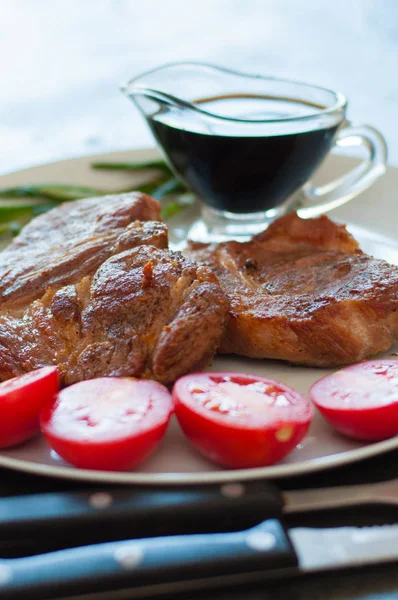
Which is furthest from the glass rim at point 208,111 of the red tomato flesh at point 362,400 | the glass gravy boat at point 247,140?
the red tomato flesh at point 362,400

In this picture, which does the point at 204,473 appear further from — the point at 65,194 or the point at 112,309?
the point at 65,194

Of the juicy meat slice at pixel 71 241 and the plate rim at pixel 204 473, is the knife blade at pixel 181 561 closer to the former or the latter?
the plate rim at pixel 204 473

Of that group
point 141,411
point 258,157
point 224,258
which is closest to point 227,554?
point 141,411

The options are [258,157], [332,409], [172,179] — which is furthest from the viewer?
[172,179]

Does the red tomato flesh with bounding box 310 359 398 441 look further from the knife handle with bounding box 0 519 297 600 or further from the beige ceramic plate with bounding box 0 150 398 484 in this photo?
the knife handle with bounding box 0 519 297 600

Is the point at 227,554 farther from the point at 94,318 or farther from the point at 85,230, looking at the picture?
the point at 85,230
